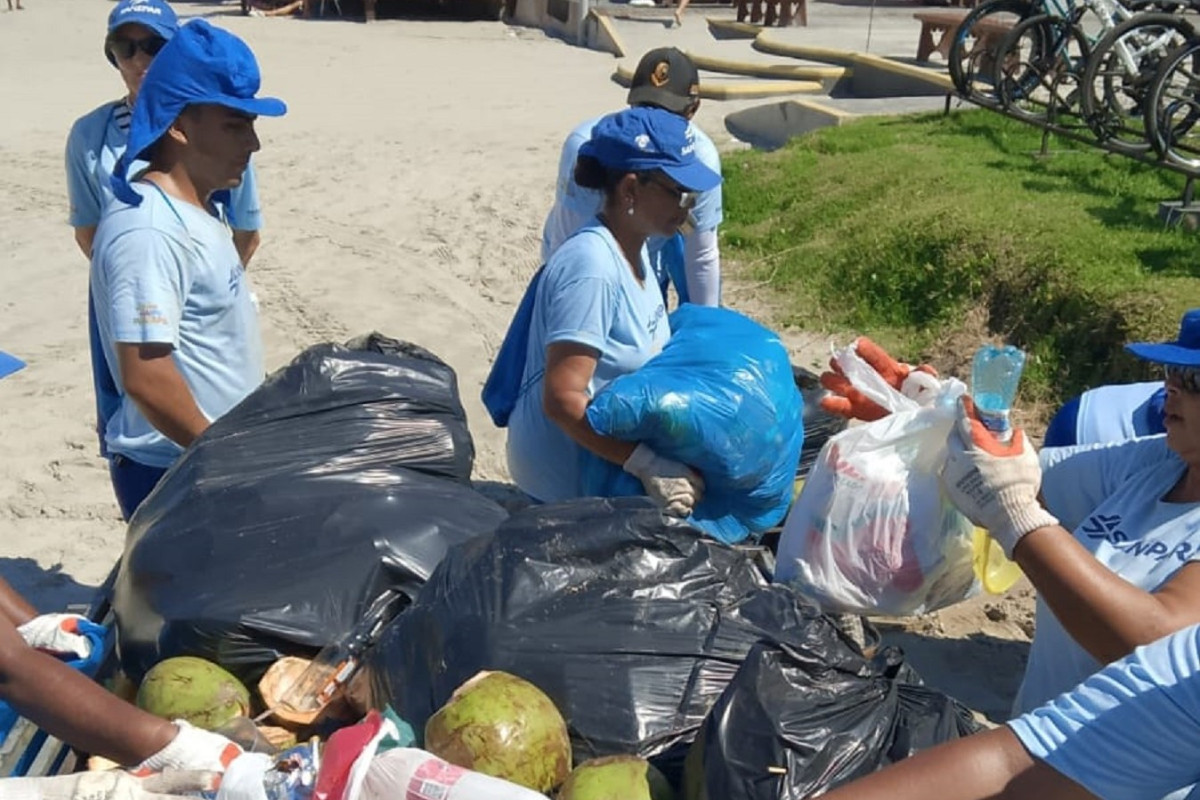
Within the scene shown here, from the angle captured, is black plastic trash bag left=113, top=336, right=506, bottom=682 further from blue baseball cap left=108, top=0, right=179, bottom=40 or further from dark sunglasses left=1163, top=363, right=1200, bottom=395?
blue baseball cap left=108, top=0, right=179, bottom=40

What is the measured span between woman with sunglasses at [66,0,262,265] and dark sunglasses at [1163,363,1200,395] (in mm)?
2567

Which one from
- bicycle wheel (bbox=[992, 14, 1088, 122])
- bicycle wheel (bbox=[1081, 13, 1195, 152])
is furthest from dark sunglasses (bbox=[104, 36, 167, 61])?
bicycle wheel (bbox=[992, 14, 1088, 122])

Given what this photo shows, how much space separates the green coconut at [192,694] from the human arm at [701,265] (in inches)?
96.3

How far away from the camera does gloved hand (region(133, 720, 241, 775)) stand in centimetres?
189

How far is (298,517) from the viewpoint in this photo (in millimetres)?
2479

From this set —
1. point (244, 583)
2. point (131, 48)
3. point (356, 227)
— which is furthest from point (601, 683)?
point (356, 227)

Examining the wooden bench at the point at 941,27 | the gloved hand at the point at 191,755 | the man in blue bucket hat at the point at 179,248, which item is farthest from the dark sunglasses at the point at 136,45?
the wooden bench at the point at 941,27

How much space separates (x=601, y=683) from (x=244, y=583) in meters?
0.75

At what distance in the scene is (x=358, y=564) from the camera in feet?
7.98

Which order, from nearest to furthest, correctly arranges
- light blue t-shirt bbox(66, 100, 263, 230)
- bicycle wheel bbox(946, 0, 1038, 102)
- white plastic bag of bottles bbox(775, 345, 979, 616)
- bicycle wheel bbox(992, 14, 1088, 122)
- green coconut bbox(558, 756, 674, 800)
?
green coconut bbox(558, 756, 674, 800), white plastic bag of bottles bbox(775, 345, 979, 616), light blue t-shirt bbox(66, 100, 263, 230), bicycle wheel bbox(992, 14, 1088, 122), bicycle wheel bbox(946, 0, 1038, 102)

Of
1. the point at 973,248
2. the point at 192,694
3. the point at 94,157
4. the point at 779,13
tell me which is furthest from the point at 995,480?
the point at 779,13

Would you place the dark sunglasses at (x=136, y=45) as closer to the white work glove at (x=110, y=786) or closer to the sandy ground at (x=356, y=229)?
the sandy ground at (x=356, y=229)

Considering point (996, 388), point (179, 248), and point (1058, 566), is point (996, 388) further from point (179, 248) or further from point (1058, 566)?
point (179, 248)

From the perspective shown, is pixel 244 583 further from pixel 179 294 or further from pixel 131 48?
pixel 131 48
